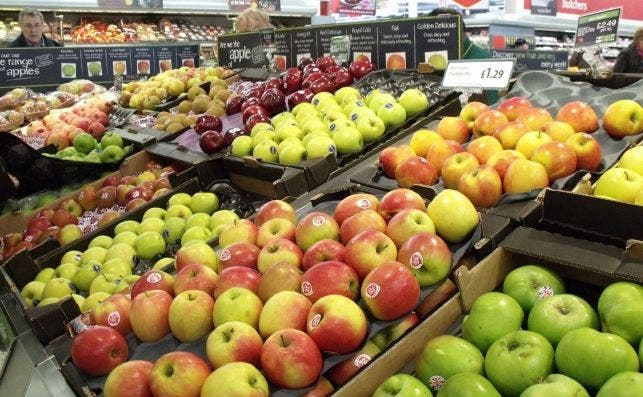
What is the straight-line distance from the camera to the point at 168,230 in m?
2.53

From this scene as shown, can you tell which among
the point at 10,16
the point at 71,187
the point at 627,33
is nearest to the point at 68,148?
the point at 71,187

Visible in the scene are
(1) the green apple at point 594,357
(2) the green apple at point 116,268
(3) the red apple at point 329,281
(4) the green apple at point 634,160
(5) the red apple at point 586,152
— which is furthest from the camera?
(2) the green apple at point 116,268

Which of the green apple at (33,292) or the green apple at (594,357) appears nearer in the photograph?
the green apple at (594,357)

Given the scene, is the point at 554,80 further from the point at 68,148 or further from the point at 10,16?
the point at 10,16

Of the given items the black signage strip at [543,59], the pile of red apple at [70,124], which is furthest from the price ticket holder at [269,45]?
the black signage strip at [543,59]

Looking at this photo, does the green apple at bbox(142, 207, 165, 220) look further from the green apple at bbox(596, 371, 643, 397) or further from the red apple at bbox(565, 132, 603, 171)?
the green apple at bbox(596, 371, 643, 397)

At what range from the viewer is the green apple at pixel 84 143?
3984 millimetres

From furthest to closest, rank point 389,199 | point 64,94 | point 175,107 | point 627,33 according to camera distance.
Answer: point 627,33, point 64,94, point 175,107, point 389,199

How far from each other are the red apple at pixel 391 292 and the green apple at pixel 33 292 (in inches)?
63.2

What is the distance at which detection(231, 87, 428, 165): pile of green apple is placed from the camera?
2.71m

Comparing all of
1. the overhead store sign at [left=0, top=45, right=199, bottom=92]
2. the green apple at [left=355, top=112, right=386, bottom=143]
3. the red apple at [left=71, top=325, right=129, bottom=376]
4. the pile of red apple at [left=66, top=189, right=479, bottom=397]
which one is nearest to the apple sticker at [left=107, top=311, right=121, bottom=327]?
the pile of red apple at [left=66, top=189, right=479, bottom=397]

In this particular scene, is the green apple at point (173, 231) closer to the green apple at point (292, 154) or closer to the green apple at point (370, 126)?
the green apple at point (292, 154)

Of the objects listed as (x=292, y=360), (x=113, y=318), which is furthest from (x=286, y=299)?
(x=113, y=318)

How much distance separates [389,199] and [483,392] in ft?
2.40
